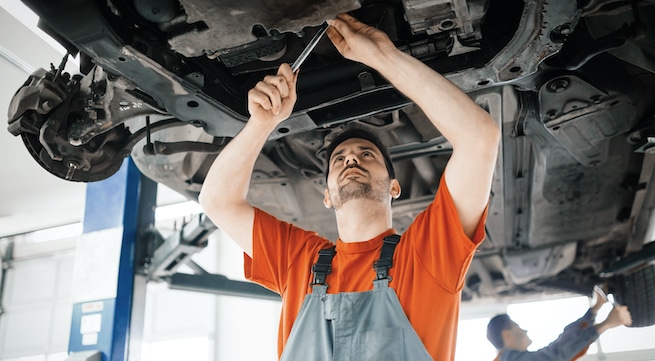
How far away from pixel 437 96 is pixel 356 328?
589mm

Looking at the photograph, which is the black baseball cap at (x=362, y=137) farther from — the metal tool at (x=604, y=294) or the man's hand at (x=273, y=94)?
the metal tool at (x=604, y=294)

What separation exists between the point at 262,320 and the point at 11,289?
363 cm

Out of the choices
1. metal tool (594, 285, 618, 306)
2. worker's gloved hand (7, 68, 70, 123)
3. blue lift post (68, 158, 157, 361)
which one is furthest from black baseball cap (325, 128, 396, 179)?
metal tool (594, 285, 618, 306)

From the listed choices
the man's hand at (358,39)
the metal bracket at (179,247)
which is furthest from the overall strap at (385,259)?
the metal bracket at (179,247)

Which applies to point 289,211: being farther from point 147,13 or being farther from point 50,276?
point 50,276

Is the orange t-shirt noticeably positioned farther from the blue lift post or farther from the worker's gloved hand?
the blue lift post

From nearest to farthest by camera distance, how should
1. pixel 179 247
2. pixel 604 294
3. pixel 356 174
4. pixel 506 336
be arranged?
pixel 356 174 → pixel 179 247 → pixel 604 294 → pixel 506 336

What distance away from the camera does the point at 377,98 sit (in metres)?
1.55

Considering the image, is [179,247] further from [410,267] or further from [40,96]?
[410,267]

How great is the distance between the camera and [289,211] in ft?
8.84

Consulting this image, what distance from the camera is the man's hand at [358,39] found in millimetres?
1274

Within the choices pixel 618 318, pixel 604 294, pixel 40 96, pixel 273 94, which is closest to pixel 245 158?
pixel 273 94

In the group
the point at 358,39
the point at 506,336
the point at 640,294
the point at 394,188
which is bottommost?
the point at 506,336

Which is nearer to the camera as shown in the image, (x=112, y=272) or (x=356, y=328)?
(x=356, y=328)
